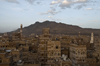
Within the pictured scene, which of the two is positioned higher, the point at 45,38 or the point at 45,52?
the point at 45,38

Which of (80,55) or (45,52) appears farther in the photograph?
(45,52)

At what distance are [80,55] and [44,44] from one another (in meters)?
7.74

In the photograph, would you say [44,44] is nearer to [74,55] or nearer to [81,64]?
[74,55]

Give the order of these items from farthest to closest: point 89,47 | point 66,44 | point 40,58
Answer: point 89,47 → point 66,44 → point 40,58

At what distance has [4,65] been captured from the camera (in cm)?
1584

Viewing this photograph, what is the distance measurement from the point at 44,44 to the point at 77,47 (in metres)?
6.98

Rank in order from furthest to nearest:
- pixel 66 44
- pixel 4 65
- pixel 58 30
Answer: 1. pixel 58 30
2. pixel 66 44
3. pixel 4 65

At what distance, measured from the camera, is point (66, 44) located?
29.5m

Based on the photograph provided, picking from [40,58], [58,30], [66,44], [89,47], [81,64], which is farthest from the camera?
[58,30]

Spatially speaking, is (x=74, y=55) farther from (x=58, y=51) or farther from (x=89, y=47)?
(x=89, y=47)

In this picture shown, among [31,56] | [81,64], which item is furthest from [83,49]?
[31,56]

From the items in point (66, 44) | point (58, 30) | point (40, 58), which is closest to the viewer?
point (40, 58)

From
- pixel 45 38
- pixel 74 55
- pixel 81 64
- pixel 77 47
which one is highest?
pixel 45 38

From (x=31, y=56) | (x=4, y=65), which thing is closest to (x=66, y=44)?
(x=31, y=56)
